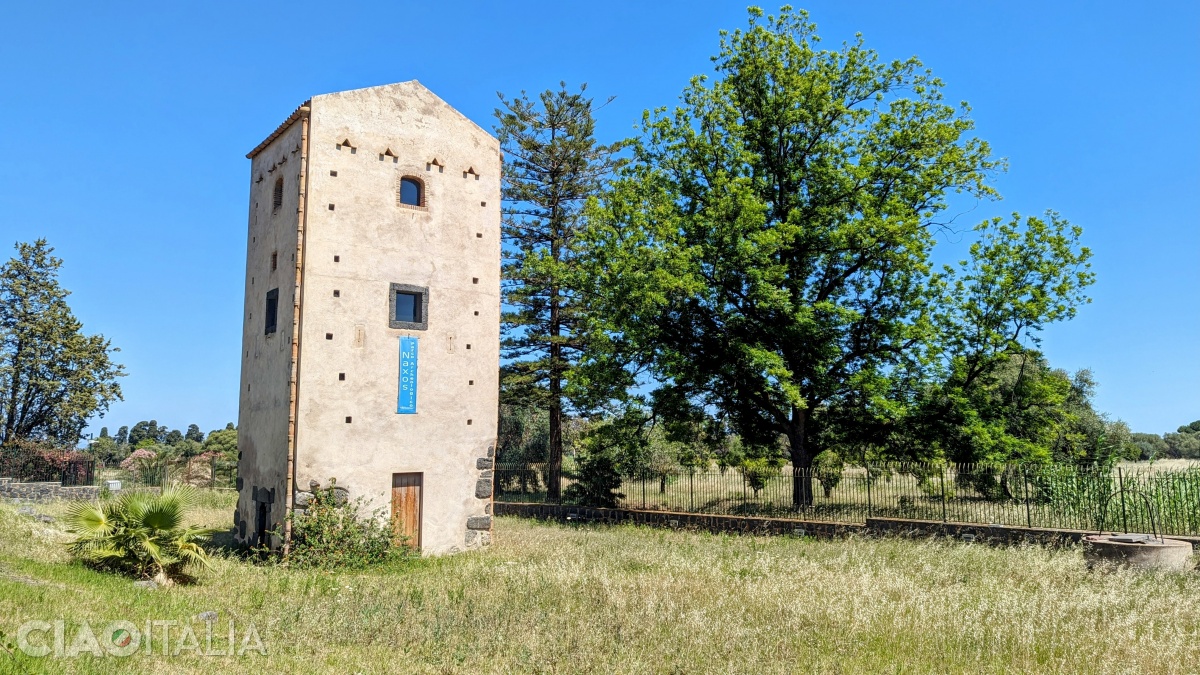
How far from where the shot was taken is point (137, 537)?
13961 millimetres

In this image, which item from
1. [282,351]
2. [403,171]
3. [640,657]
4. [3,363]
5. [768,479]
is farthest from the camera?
[3,363]

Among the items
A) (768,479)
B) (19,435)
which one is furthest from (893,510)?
(19,435)

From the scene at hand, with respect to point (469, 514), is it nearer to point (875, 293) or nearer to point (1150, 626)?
point (1150, 626)

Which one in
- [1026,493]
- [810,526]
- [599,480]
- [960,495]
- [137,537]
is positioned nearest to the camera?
[137,537]

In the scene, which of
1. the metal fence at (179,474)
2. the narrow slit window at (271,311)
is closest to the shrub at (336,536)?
the narrow slit window at (271,311)

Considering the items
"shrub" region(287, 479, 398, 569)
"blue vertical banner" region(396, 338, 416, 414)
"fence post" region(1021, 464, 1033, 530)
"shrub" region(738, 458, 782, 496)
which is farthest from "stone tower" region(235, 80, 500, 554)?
"fence post" region(1021, 464, 1033, 530)

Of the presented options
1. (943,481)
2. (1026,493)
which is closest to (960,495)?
(943,481)

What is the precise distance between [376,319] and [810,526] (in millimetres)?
13214

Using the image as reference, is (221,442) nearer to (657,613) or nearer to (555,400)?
(555,400)

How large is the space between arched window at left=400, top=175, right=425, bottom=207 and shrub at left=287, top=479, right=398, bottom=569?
264 inches

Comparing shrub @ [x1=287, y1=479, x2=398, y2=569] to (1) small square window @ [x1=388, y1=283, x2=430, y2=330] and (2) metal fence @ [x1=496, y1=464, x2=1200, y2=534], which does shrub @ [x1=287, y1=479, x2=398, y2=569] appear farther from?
(2) metal fence @ [x1=496, y1=464, x2=1200, y2=534]

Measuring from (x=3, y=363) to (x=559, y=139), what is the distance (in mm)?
29997

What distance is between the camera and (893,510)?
22031 mm

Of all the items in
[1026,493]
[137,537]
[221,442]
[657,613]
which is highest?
[221,442]
